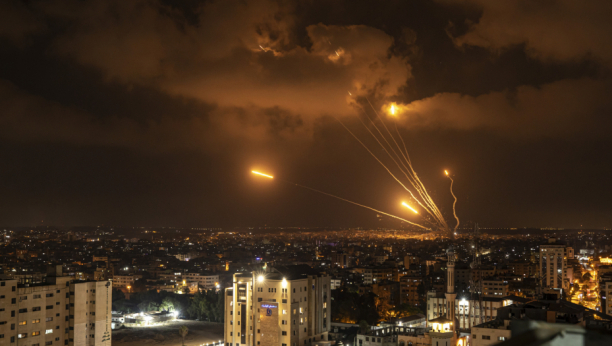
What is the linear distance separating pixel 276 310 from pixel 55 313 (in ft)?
21.2

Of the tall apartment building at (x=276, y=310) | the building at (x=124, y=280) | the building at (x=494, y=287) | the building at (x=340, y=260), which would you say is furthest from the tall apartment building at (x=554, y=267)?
the building at (x=124, y=280)

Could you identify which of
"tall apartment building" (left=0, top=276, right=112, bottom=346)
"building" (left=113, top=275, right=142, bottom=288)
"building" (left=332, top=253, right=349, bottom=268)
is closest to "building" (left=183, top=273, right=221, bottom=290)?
"building" (left=113, top=275, right=142, bottom=288)

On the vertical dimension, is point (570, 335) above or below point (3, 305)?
above

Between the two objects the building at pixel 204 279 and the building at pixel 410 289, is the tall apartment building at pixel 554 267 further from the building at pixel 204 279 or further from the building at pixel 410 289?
the building at pixel 204 279

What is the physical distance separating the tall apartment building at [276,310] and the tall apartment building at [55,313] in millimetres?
4056

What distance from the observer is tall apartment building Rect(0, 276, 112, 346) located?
14695 mm

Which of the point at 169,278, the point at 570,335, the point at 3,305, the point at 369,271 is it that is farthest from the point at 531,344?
the point at 169,278

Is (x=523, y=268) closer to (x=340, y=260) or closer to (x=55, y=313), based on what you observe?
(x=340, y=260)

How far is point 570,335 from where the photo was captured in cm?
122

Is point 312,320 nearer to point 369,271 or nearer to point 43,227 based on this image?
point 369,271

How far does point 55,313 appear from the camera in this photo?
1598 cm

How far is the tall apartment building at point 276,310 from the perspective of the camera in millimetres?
17391

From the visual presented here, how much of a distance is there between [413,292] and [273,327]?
1621 cm

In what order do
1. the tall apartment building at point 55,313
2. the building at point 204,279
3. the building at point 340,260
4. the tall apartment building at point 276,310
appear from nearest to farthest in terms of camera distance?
the tall apartment building at point 55,313 < the tall apartment building at point 276,310 < the building at point 204,279 < the building at point 340,260
